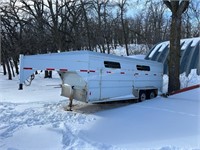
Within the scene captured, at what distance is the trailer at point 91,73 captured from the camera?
10.7 meters

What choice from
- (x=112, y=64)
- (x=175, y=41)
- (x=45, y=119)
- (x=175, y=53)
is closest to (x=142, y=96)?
(x=112, y=64)

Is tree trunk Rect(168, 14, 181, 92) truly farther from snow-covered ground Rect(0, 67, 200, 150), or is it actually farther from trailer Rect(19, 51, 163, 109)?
snow-covered ground Rect(0, 67, 200, 150)

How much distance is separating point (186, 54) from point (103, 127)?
514 inches

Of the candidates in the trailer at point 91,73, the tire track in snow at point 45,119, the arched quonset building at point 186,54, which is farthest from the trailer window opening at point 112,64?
the arched quonset building at point 186,54

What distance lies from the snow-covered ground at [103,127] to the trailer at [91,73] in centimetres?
72

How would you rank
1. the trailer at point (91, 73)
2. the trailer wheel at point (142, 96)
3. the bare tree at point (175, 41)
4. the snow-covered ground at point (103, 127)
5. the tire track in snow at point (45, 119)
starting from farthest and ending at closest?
the bare tree at point (175, 41)
the trailer wheel at point (142, 96)
the trailer at point (91, 73)
the tire track in snow at point (45, 119)
the snow-covered ground at point (103, 127)

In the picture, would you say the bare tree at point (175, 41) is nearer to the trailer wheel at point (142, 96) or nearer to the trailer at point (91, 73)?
the trailer wheel at point (142, 96)

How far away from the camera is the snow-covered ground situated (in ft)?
22.9

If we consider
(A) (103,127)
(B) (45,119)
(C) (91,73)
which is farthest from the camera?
(C) (91,73)

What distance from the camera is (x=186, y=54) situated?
20.0 m

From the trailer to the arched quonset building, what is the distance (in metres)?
6.65

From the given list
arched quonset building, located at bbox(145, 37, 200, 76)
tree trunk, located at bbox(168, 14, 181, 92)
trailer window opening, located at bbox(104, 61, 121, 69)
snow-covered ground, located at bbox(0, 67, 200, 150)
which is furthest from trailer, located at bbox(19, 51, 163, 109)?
arched quonset building, located at bbox(145, 37, 200, 76)

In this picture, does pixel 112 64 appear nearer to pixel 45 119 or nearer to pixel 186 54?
pixel 45 119

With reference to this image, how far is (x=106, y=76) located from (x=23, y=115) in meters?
3.38
